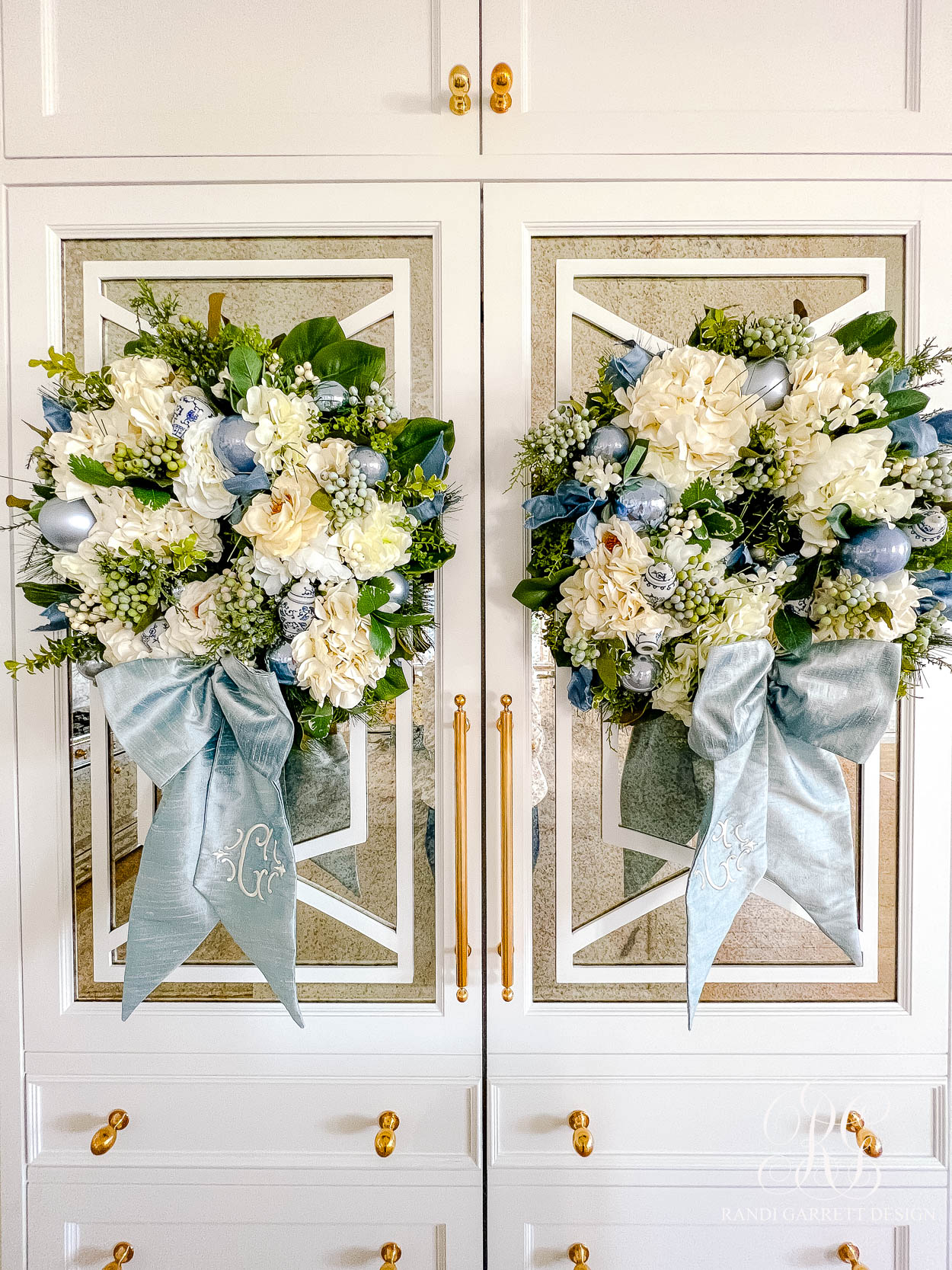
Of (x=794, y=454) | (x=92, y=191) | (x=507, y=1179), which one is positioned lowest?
(x=507, y=1179)

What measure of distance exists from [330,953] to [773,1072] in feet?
2.42

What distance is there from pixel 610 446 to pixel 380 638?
0.39m

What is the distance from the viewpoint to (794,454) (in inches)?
34.4

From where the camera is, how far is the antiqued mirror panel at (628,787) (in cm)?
108

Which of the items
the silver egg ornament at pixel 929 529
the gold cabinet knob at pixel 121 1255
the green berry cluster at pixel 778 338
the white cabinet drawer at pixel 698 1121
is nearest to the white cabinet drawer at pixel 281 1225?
the gold cabinet knob at pixel 121 1255

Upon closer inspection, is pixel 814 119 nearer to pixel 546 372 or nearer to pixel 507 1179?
pixel 546 372

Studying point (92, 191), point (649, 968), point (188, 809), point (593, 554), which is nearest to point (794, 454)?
point (593, 554)

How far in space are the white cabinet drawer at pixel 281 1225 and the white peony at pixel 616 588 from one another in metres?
0.94

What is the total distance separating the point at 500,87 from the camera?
1.01 m

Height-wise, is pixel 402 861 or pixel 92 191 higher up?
pixel 92 191

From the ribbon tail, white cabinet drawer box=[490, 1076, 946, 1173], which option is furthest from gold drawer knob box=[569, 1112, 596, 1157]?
the ribbon tail

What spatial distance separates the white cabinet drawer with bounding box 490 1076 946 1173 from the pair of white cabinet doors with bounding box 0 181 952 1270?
0.4 inches

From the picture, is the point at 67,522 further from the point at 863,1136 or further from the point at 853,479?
the point at 863,1136

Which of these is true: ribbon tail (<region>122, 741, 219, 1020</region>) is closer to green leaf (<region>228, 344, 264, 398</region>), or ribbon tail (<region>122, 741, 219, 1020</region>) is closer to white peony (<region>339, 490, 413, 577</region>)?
white peony (<region>339, 490, 413, 577</region>)
